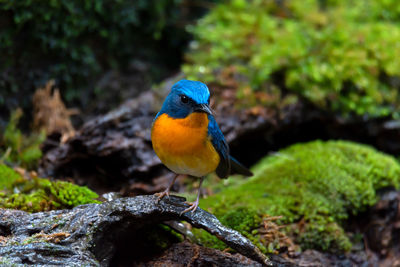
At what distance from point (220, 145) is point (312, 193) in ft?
5.46

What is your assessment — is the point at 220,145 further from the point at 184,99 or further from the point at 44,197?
the point at 44,197

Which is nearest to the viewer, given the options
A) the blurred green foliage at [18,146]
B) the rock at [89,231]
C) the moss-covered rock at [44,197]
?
the rock at [89,231]

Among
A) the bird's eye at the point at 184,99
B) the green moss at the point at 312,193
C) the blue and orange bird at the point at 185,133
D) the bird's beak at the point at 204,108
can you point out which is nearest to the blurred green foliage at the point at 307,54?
the green moss at the point at 312,193

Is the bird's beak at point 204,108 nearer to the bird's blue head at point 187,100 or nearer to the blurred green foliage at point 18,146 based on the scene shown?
the bird's blue head at point 187,100

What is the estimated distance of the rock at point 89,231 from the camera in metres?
2.94

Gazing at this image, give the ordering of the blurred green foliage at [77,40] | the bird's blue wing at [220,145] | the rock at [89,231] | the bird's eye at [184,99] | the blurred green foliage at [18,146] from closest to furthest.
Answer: the rock at [89,231] → the bird's eye at [184,99] → the bird's blue wing at [220,145] → the blurred green foliage at [18,146] → the blurred green foliage at [77,40]

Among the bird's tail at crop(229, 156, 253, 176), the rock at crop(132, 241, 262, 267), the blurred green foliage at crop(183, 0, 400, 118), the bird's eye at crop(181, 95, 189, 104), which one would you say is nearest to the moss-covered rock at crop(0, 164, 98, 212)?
the rock at crop(132, 241, 262, 267)

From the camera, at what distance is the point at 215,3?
7953mm

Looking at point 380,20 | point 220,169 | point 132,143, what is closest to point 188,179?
point 132,143

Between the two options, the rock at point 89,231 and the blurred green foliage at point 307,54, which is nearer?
the rock at point 89,231

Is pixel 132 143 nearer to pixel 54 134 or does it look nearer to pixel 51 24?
pixel 54 134

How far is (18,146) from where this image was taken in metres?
5.46

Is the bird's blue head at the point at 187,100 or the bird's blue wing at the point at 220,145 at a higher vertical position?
the bird's blue head at the point at 187,100

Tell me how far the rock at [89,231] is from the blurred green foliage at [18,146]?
202 centimetres
